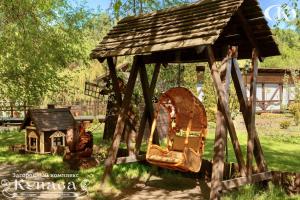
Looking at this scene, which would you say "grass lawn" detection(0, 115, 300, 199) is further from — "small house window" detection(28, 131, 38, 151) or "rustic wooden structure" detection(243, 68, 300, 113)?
"rustic wooden structure" detection(243, 68, 300, 113)

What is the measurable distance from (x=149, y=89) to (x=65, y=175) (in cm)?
304

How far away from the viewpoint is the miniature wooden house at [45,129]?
1284cm

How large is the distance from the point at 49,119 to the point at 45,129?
1.69 ft

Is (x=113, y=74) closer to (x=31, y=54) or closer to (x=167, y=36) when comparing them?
(x=167, y=36)

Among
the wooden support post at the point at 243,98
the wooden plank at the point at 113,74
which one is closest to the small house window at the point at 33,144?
the wooden plank at the point at 113,74

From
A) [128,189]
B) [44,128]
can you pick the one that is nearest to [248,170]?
[128,189]

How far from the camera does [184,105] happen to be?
9.17 m

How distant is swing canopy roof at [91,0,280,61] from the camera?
7527 millimetres

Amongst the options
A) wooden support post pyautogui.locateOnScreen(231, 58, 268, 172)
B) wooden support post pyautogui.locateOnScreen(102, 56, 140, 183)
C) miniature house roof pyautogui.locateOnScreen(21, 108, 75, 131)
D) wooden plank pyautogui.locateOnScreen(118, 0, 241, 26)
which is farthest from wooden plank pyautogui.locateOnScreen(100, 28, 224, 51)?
miniature house roof pyautogui.locateOnScreen(21, 108, 75, 131)

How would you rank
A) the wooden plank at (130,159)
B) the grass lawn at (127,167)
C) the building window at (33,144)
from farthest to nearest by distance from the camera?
1. the building window at (33,144)
2. the wooden plank at (130,159)
3. the grass lawn at (127,167)

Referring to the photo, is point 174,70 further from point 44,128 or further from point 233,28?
point 233,28

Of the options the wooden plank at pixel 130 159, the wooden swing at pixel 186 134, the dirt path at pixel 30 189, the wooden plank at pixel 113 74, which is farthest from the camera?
the wooden plank at pixel 113 74

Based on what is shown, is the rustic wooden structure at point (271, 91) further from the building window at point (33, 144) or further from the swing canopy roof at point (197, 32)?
the swing canopy roof at point (197, 32)

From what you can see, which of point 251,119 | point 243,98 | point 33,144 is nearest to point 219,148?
point 251,119
